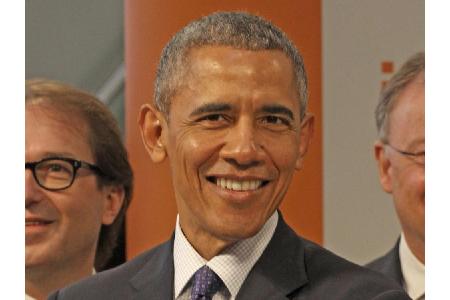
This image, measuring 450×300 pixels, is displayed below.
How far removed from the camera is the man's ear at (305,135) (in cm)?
153

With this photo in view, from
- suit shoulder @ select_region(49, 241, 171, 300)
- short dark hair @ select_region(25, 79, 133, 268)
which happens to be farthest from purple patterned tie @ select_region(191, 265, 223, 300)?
short dark hair @ select_region(25, 79, 133, 268)

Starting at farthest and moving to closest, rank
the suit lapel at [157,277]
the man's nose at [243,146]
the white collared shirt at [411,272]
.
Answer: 1. the white collared shirt at [411,272]
2. the suit lapel at [157,277]
3. the man's nose at [243,146]

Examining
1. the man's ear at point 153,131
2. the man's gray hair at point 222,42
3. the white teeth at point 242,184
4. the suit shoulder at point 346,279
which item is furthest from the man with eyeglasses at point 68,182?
the suit shoulder at point 346,279

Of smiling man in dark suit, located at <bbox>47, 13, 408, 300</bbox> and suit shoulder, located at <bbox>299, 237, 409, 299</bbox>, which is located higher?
smiling man in dark suit, located at <bbox>47, 13, 408, 300</bbox>

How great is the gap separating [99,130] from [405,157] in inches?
26.4

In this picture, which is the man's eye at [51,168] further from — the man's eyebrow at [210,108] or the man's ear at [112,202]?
the man's eyebrow at [210,108]

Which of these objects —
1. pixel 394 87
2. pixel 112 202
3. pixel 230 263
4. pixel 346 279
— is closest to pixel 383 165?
pixel 394 87

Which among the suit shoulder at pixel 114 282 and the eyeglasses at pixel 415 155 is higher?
→ the eyeglasses at pixel 415 155

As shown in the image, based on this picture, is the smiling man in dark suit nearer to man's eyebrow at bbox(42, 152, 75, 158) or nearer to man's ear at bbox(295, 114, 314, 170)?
man's ear at bbox(295, 114, 314, 170)

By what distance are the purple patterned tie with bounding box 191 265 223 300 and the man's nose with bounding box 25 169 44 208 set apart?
1.56 feet

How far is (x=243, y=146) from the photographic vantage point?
4.74 ft

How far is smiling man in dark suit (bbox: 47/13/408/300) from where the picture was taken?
1.46m

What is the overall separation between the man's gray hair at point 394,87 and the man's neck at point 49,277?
695mm
